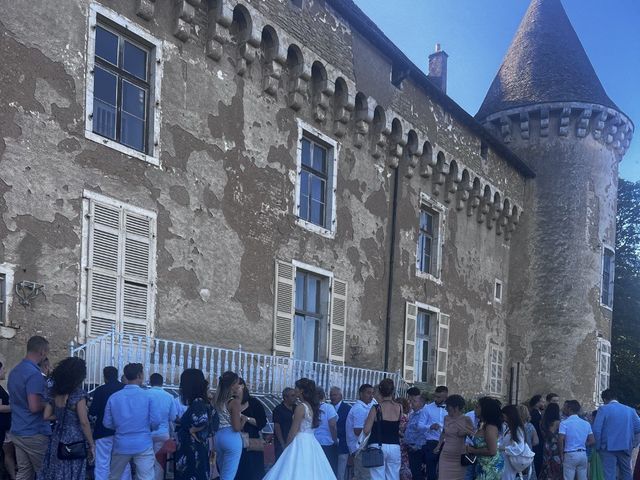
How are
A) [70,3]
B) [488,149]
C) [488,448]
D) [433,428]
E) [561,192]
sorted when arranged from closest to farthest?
[488,448] → [70,3] → [433,428] → [488,149] → [561,192]

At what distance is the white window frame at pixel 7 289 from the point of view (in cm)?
879

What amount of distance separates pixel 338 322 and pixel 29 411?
8.04 metres

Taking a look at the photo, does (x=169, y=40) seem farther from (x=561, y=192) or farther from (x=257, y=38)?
(x=561, y=192)

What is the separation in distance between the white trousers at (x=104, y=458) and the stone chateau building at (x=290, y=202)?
173cm

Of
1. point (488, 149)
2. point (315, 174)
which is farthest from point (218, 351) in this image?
point (488, 149)

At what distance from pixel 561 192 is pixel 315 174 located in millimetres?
11699

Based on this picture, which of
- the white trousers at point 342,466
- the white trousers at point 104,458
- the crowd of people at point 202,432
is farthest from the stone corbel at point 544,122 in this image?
the white trousers at point 104,458

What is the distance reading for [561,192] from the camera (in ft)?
78.6

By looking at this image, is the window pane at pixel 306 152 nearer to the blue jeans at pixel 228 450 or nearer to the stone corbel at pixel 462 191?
the stone corbel at pixel 462 191

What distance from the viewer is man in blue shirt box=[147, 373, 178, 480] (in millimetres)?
7891

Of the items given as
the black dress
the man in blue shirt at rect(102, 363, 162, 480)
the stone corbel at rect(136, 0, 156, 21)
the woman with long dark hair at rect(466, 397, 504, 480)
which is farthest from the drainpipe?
the man in blue shirt at rect(102, 363, 162, 480)

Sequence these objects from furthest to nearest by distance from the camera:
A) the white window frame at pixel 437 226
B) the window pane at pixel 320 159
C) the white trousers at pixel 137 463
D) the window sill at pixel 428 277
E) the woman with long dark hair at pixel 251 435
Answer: the white window frame at pixel 437 226 < the window sill at pixel 428 277 < the window pane at pixel 320 159 < the woman with long dark hair at pixel 251 435 < the white trousers at pixel 137 463

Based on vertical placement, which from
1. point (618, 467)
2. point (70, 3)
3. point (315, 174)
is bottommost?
point (618, 467)

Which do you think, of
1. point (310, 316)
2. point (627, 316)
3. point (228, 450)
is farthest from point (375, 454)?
point (627, 316)
